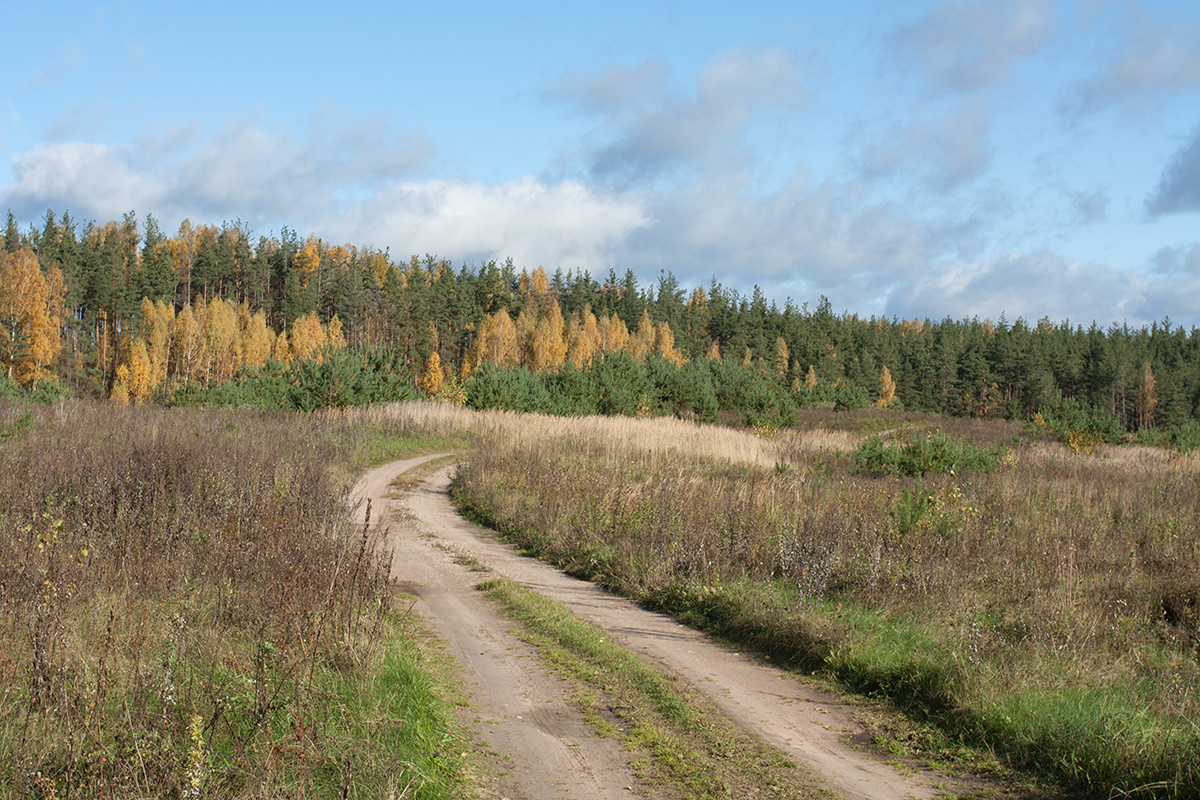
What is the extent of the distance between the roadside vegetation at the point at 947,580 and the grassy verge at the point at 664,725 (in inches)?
50.1

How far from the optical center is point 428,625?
7.61 metres

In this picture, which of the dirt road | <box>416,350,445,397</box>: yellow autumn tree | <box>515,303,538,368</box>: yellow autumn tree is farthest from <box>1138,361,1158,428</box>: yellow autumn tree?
the dirt road

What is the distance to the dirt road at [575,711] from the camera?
14.6 ft

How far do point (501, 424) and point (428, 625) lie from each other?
63.2 ft

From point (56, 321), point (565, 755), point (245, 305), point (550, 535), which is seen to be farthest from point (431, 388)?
point (565, 755)

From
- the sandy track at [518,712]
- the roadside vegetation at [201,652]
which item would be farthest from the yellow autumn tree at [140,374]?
the sandy track at [518,712]

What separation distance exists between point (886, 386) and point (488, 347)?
58.1 m

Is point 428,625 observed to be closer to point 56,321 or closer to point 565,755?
point 565,755

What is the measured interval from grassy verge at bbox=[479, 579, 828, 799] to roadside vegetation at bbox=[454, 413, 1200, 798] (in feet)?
4.17

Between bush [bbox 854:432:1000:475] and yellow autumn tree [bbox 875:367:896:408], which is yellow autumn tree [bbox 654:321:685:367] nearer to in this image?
yellow autumn tree [bbox 875:367:896:408]

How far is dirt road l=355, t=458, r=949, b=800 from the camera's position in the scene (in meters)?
4.46

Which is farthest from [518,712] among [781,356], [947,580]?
[781,356]

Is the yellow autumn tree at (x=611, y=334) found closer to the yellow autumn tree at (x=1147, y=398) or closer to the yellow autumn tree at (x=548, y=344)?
the yellow autumn tree at (x=548, y=344)

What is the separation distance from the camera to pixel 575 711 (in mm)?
5465
